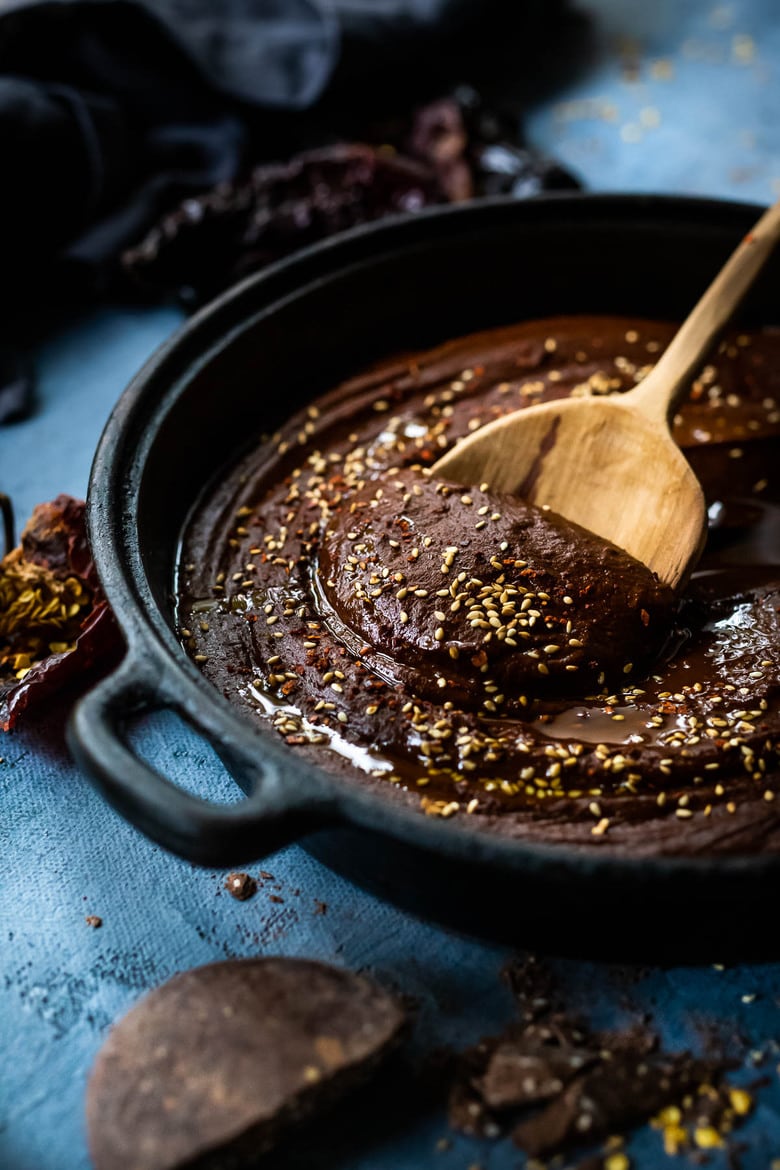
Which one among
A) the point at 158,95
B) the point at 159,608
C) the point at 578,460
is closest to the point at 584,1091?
the point at 159,608

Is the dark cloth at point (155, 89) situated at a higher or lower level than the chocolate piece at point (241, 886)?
higher

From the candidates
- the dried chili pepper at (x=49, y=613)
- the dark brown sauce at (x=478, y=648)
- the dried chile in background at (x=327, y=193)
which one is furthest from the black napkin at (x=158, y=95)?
the dark brown sauce at (x=478, y=648)

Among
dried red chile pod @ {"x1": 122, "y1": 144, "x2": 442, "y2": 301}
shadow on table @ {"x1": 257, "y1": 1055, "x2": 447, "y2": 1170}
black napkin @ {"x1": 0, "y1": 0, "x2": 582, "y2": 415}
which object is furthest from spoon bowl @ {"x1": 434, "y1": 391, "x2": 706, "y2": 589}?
black napkin @ {"x1": 0, "y1": 0, "x2": 582, "y2": 415}

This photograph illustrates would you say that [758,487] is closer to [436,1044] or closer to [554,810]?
[554,810]

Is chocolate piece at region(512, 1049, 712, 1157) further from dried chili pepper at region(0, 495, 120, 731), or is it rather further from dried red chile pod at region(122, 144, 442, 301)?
dried red chile pod at region(122, 144, 442, 301)

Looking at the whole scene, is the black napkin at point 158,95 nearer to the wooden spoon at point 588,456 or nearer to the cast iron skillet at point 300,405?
the cast iron skillet at point 300,405
